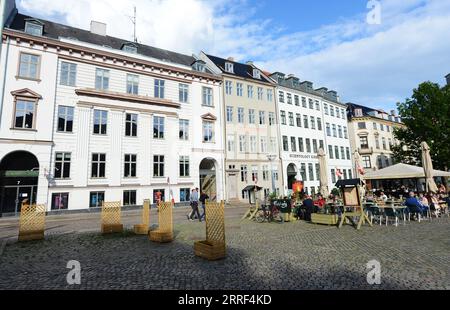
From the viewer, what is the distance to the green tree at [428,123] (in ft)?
116

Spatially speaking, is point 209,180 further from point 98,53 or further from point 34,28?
point 34,28

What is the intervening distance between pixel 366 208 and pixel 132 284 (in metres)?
12.8

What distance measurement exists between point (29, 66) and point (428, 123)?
1845 inches

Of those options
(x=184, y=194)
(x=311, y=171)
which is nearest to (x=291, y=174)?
(x=311, y=171)

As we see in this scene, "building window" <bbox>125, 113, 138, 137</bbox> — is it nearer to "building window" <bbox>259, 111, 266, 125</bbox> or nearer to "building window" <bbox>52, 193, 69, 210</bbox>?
"building window" <bbox>52, 193, 69, 210</bbox>

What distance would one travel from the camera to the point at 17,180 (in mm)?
22734

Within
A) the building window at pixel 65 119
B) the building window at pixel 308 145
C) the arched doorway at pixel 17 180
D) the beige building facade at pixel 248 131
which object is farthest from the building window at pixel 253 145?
the arched doorway at pixel 17 180

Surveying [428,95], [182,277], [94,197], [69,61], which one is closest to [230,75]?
[69,61]

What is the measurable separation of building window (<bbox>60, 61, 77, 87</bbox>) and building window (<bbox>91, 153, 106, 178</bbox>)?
7.11 metres

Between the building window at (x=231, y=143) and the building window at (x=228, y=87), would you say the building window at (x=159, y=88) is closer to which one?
the building window at (x=228, y=87)

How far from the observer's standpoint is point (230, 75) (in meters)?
35.8

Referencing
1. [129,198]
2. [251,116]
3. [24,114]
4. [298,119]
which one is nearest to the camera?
[24,114]
